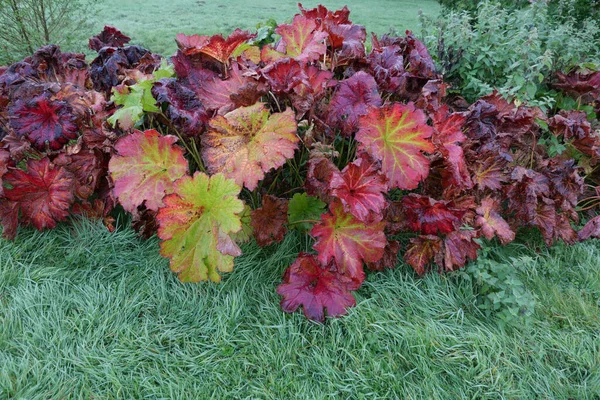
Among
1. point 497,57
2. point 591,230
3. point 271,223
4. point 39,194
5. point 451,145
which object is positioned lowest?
point 591,230

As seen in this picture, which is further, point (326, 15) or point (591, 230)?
point (326, 15)

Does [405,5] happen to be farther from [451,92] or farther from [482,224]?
[482,224]

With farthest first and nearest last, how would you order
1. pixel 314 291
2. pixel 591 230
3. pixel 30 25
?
pixel 30 25 → pixel 591 230 → pixel 314 291

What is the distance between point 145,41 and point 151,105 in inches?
187

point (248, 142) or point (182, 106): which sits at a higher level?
point (182, 106)

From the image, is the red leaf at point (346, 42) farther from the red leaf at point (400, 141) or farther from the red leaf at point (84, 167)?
the red leaf at point (84, 167)

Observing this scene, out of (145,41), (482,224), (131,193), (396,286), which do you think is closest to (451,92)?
(482,224)

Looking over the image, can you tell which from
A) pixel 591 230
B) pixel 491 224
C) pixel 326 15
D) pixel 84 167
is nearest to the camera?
pixel 491 224

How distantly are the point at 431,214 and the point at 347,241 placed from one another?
382 mm

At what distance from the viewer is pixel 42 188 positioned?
2008mm

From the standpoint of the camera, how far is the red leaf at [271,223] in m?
1.80

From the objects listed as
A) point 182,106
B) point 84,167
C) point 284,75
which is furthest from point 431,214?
point 84,167

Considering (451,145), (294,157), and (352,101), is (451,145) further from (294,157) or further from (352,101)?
(294,157)

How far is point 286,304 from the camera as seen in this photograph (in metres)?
1.67
